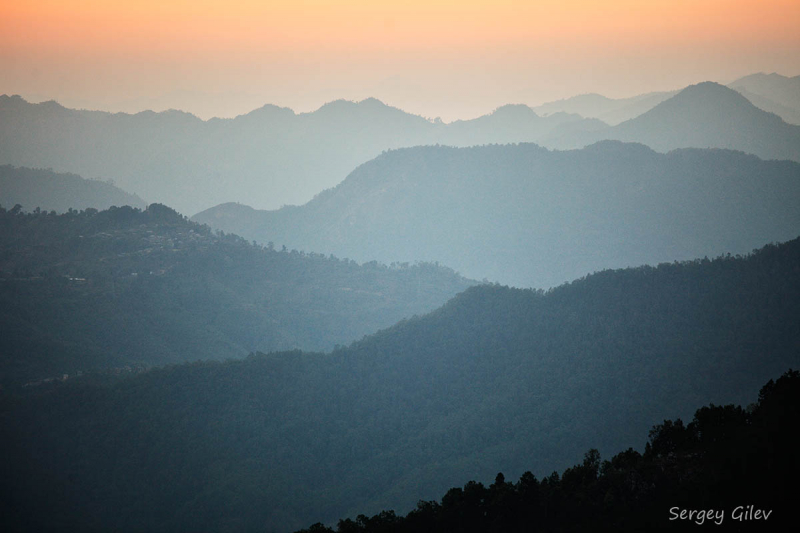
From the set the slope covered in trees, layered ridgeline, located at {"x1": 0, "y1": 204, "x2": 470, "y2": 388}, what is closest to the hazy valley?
the slope covered in trees

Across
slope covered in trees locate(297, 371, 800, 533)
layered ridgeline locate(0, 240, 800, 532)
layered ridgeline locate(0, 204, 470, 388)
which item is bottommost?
slope covered in trees locate(297, 371, 800, 533)

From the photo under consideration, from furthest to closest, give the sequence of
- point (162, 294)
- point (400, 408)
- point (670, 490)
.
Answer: point (162, 294) → point (400, 408) → point (670, 490)

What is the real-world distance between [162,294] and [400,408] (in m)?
57.9

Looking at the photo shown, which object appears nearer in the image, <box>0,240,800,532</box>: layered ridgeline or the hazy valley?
the hazy valley

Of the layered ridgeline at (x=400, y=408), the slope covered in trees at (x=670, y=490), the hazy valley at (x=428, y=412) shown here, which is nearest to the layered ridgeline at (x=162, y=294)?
the hazy valley at (x=428, y=412)

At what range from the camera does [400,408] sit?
268ft

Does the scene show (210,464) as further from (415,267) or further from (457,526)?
(415,267)

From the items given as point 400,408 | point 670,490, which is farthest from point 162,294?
point 670,490

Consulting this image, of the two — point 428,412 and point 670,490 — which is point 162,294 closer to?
point 428,412

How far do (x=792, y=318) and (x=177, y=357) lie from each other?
80736mm

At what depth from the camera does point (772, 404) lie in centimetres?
4372

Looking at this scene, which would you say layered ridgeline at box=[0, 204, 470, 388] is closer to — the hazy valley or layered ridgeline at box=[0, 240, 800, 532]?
the hazy valley

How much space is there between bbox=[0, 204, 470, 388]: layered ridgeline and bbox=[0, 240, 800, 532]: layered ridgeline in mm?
17679

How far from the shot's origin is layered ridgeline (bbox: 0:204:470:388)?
10112 centimetres
